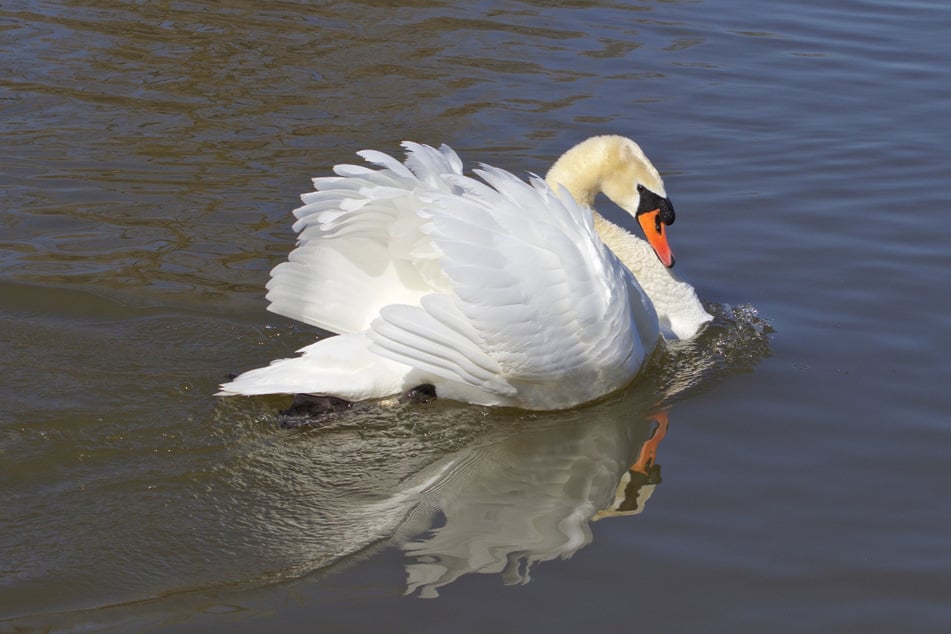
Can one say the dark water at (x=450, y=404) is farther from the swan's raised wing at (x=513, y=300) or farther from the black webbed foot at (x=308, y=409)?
the swan's raised wing at (x=513, y=300)

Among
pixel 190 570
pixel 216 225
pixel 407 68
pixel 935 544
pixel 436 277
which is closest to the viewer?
pixel 190 570

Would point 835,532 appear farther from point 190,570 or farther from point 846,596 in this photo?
point 190,570

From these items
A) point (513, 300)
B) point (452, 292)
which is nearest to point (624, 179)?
point (452, 292)

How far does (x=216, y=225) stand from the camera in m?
6.83

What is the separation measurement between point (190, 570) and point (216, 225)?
3.17 metres

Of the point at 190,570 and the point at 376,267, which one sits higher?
the point at 376,267

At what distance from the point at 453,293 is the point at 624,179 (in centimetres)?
150

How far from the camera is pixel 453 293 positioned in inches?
198

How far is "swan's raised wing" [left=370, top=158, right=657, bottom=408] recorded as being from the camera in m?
4.67

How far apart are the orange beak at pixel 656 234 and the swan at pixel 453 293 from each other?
73 cm

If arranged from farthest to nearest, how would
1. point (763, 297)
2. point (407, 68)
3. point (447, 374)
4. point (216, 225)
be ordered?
point (407, 68) < point (216, 225) < point (763, 297) < point (447, 374)

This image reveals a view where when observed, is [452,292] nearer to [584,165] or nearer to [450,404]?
[450,404]

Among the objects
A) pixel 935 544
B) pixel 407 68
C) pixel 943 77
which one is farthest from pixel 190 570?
pixel 943 77

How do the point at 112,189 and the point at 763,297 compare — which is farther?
the point at 112,189
